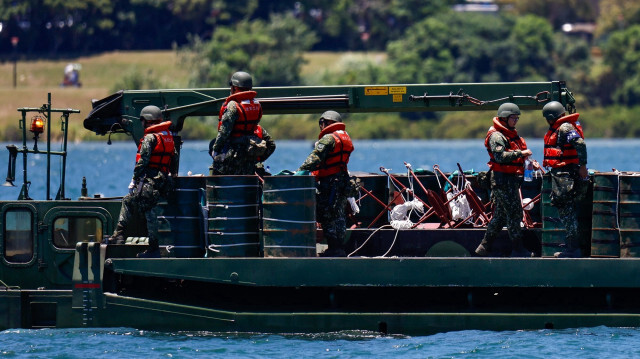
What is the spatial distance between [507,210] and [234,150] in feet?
10.2

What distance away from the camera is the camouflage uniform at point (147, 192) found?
48.8 ft

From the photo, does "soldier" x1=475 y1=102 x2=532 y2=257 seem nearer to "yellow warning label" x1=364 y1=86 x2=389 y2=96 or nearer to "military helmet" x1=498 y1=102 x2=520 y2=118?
"military helmet" x1=498 y1=102 x2=520 y2=118

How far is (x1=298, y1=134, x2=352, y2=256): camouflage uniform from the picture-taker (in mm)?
14938

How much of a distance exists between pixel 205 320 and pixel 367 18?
406 ft

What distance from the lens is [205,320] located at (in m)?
15.2

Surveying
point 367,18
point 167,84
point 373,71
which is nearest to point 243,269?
point 167,84

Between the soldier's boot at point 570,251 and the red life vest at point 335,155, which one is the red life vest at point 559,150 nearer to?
the soldier's boot at point 570,251

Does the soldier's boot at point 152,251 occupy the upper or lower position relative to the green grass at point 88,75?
lower

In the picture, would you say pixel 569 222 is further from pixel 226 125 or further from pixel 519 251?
pixel 226 125

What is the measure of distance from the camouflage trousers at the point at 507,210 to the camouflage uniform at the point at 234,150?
266 cm

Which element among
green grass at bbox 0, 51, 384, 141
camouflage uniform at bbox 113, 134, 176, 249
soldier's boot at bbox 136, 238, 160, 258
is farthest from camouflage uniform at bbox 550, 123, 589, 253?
green grass at bbox 0, 51, 384, 141

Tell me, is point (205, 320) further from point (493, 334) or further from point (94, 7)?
point (94, 7)

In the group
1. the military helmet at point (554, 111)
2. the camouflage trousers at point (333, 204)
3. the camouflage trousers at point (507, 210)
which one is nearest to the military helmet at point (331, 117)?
the camouflage trousers at point (333, 204)

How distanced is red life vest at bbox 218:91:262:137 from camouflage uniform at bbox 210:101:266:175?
6cm
